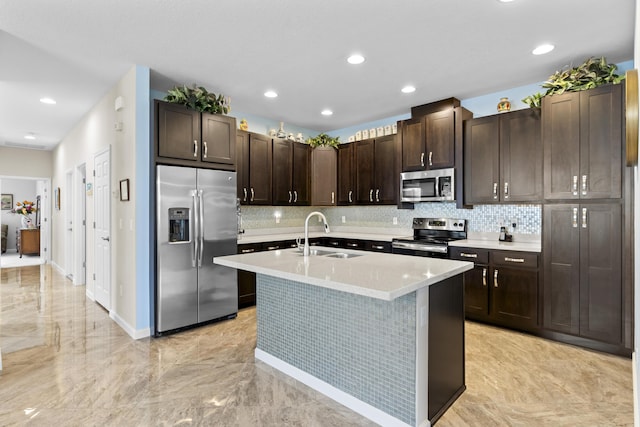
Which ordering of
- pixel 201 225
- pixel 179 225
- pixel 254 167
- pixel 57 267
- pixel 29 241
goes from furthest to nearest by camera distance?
pixel 29 241
pixel 57 267
pixel 254 167
pixel 201 225
pixel 179 225

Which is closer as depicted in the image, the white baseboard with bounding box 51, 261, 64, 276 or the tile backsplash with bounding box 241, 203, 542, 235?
the tile backsplash with bounding box 241, 203, 542, 235

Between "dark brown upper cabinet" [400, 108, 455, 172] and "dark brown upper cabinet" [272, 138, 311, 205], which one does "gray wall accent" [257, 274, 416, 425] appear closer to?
"dark brown upper cabinet" [272, 138, 311, 205]

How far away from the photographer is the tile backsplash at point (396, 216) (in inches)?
156

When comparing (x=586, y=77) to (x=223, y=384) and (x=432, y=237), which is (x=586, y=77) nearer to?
(x=432, y=237)

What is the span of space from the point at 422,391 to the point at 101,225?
14.4 feet

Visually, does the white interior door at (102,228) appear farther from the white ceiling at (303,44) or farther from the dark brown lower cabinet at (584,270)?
the dark brown lower cabinet at (584,270)

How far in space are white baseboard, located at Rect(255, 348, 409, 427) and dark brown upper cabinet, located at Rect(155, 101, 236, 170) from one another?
82.5 inches

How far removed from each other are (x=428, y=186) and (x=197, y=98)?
293cm

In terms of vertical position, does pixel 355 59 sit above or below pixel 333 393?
above

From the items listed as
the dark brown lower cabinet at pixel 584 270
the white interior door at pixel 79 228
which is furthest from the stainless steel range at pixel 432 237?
the white interior door at pixel 79 228

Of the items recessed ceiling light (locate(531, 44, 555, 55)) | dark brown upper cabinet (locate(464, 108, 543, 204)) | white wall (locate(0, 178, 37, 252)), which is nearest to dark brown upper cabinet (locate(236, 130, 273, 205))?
dark brown upper cabinet (locate(464, 108, 543, 204))

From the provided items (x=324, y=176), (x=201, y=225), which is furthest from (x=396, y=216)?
(x=201, y=225)

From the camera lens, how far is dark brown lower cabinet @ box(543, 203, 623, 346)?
2975 mm

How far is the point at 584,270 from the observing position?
3.12 m
